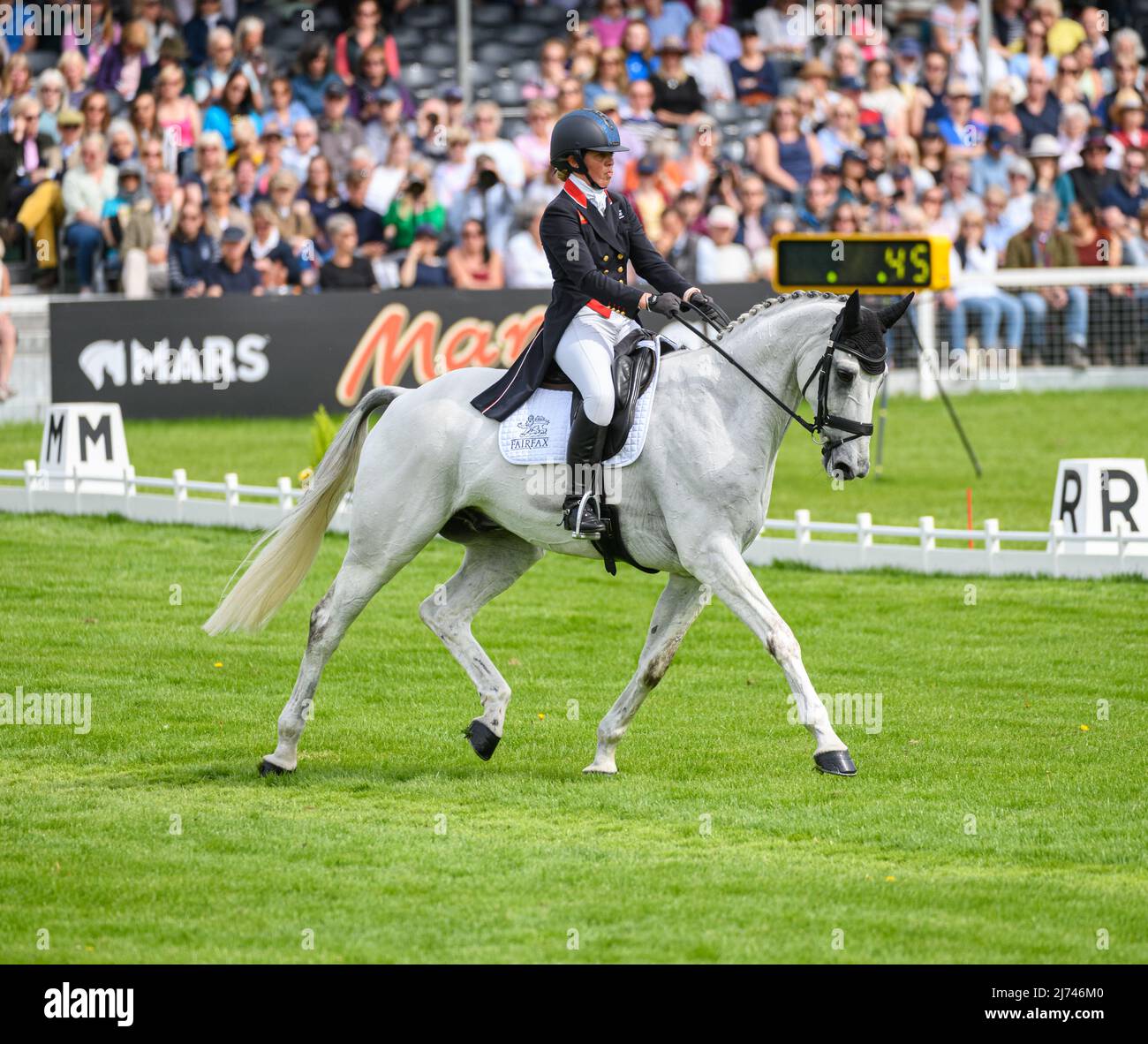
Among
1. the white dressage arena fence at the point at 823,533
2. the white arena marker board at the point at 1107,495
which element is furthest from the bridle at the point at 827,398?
the white arena marker board at the point at 1107,495

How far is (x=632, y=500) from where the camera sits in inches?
343

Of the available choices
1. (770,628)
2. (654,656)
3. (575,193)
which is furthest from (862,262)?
(770,628)

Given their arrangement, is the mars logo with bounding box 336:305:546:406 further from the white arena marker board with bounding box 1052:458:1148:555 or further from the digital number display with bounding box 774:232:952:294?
the white arena marker board with bounding box 1052:458:1148:555

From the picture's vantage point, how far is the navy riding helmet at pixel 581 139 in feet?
28.3

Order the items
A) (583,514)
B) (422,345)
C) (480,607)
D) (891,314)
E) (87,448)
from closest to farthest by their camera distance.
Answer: (891,314) < (583,514) < (480,607) < (87,448) < (422,345)

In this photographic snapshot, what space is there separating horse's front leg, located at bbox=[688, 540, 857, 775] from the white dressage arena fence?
18.8ft

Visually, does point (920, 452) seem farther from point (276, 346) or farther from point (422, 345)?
point (276, 346)

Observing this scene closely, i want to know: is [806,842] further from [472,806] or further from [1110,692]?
[1110,692]

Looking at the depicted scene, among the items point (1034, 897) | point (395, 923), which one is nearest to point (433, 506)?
point (395, 923)

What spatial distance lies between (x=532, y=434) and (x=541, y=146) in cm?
1538

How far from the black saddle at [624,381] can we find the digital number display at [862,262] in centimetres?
848

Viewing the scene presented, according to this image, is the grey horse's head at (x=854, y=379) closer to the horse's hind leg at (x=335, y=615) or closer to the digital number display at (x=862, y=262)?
the horse's hind leg at (x=335, y=615)

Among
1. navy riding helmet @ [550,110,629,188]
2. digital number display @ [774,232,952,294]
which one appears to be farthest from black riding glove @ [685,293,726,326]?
digital number display @ [774,232,952,294]

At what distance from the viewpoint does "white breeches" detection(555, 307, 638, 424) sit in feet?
28.1
